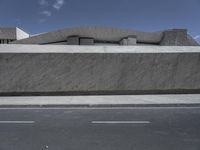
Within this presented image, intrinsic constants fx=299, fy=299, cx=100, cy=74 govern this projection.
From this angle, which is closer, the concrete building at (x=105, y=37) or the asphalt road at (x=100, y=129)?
the asphalt road at (x=100, y=129)

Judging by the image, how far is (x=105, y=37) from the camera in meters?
45.8

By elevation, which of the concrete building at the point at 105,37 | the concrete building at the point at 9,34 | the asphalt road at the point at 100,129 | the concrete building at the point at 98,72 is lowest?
the asphalt road at the point at 100,129

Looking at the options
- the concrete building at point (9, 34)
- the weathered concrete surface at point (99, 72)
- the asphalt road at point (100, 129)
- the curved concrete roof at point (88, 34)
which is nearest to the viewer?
the asphalt road at point (100, 129)

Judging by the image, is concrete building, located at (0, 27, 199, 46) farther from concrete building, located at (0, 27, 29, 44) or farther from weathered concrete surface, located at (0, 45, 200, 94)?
weathered concrete surface, located at (0, 45, 200, 94)

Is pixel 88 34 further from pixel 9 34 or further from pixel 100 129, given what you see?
pixel 100 129

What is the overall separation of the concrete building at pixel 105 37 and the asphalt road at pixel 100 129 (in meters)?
35.0

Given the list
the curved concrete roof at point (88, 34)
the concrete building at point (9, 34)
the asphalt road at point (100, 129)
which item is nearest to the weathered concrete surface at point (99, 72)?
the asphalt road at point (100, 129)

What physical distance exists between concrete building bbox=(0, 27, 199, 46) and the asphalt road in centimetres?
3502

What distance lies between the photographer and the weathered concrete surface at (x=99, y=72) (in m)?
13.5

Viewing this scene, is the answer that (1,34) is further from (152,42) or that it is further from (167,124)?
(167,124)

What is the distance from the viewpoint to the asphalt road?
543cm

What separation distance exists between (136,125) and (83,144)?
2134mm

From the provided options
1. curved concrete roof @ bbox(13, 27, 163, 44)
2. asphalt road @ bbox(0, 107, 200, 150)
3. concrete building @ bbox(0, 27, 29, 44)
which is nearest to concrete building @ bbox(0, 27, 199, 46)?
curved concrete roof @ bbox(13, 27, 163, 44)

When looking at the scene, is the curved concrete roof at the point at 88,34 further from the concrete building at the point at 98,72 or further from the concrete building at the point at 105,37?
the concrete building at the point at 98,72
